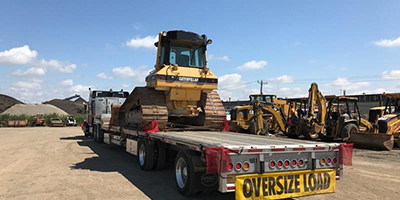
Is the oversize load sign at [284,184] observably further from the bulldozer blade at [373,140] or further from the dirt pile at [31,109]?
the dirt pile at [31,109]

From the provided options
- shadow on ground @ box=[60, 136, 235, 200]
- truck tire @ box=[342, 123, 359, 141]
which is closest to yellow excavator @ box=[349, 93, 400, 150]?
truck tire @ box=[342, 123, 359, 141]

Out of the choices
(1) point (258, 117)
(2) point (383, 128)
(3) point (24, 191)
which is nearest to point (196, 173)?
(3) point (24, 191)

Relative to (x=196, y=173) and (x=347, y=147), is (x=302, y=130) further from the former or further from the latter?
(x=196, y=173)

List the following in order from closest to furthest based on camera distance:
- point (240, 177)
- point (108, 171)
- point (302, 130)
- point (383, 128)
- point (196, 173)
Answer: point (240, 177), point (196, 173), point (108, 171), point (383, 128), point (302, 130)

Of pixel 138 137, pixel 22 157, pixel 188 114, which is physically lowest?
pixel 22 157

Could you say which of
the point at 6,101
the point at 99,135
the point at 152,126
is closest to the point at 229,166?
the point at 152,126

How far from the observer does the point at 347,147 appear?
5855 millimetres

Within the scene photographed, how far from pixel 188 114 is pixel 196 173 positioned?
14.7 feet

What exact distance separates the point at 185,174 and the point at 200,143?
93 centimetres

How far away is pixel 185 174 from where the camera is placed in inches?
237

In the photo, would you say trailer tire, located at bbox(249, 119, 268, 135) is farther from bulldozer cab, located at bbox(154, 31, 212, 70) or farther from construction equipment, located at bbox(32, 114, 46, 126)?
construction equipment, located at bbox(32, 114, 46, 126)

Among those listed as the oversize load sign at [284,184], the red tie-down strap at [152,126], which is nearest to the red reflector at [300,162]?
the oversize load sign at [284,184]

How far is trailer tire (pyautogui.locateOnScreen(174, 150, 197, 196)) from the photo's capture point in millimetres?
5668

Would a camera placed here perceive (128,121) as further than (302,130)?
No
